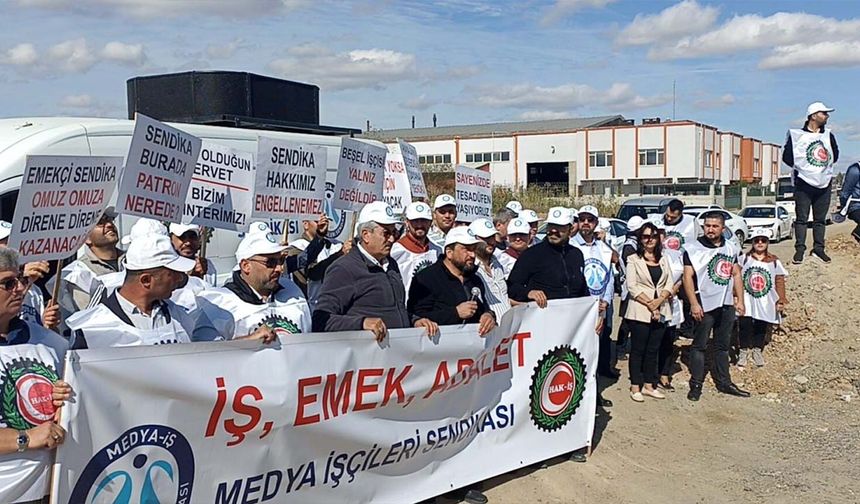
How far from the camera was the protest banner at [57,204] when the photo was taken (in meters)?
4.09

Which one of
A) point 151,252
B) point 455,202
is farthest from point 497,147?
point 151,252

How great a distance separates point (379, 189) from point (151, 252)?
3495mm

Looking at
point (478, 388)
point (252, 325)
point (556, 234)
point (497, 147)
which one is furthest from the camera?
point (497, 147)

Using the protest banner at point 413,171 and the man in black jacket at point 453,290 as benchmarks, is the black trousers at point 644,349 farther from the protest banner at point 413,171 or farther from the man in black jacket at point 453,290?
the man in black jacket at point 453,290

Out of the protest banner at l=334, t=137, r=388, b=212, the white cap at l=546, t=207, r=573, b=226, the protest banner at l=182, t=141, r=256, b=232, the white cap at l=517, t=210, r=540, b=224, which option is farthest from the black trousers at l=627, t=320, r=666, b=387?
the protest banner at l=182, t=141, r=256, b=232

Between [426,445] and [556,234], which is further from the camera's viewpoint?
[556,234]

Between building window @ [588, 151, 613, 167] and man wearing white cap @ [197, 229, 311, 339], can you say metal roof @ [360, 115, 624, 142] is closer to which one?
building window @ [588, 151, 613, 167]

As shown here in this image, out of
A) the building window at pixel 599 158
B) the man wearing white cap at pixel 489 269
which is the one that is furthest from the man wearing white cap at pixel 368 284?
the building window at pixel 599 158

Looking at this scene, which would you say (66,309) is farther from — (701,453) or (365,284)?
(701,453)

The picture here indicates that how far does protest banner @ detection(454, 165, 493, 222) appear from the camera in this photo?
8172 mm

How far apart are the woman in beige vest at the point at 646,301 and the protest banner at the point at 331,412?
151cm

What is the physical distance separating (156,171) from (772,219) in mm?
25391

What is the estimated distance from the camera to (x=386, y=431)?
5062 millimetres

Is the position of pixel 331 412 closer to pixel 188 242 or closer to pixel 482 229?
pixel 188 242
